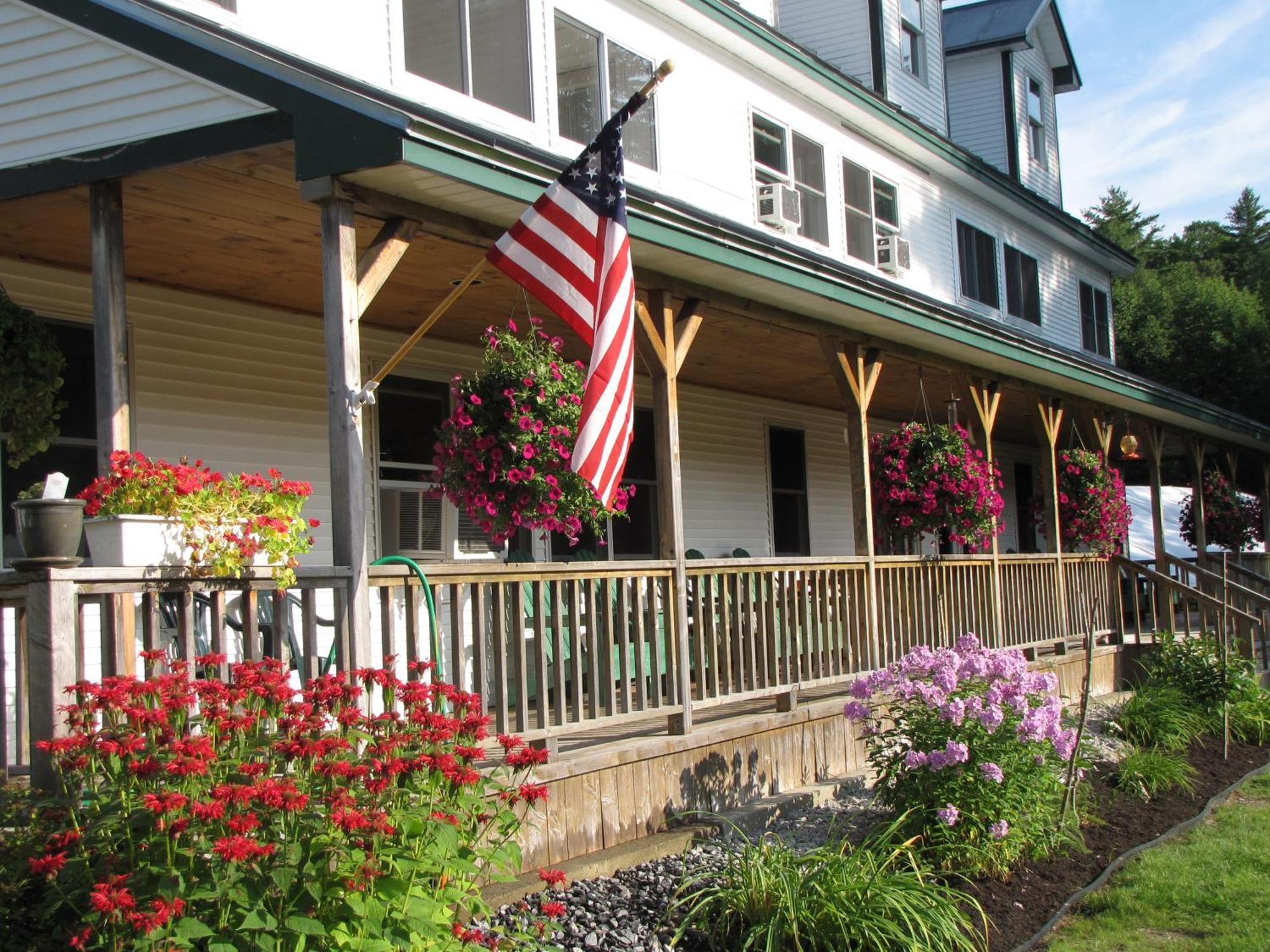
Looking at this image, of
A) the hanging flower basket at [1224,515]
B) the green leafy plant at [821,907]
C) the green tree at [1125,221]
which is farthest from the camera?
the green tree at [1125,221]

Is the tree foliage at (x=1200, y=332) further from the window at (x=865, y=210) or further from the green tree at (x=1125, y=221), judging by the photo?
the window at (x=865, y=210)

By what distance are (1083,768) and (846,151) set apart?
8.55m

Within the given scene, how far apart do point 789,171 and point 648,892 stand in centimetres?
919

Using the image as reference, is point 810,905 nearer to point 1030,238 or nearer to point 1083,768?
point 1083,768

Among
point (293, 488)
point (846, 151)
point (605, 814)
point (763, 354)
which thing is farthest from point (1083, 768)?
point (846, 151)

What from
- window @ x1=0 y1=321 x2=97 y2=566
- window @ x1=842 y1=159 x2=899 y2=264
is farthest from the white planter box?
window @ x1=842 y1=159 x2=899 y2=264

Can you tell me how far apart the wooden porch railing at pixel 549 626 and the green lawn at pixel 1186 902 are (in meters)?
1.59

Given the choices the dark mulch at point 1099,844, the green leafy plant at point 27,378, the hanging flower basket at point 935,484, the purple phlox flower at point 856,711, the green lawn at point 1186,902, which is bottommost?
the green lawn at point 1186,902

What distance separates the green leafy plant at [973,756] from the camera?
6.32 m

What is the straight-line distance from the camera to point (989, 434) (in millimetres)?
11695

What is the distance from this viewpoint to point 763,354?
11305mm

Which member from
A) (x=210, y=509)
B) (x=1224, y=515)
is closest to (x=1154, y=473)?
(x=1224, y=515)

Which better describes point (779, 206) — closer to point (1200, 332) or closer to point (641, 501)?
point (641, 501)

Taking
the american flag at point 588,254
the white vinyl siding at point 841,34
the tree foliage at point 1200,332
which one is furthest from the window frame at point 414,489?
the tree foliage at point 1200,332
